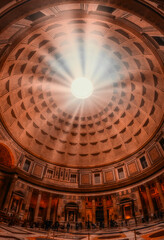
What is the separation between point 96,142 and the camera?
103ft

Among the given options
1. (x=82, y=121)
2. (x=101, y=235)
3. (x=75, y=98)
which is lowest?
(x=101, y=235)

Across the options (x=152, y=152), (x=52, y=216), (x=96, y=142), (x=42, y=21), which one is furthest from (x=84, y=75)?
(x=52, y=216)

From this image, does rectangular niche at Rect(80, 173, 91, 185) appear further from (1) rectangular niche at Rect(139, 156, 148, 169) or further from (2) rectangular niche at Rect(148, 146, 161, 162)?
(2) rectangular niche at Rect(148, 146, 161, 162)

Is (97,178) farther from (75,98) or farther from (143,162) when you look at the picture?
(75,98)

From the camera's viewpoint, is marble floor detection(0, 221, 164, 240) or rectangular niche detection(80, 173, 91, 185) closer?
marble floor detection(0, 221, 164, 240)

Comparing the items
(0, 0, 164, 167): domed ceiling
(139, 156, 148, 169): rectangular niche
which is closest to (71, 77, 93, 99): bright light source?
(0, 0, 164, 167): domed ceiling

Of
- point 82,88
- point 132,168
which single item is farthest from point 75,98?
point 132,168

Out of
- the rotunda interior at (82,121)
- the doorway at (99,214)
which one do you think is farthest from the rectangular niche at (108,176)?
the doorway at (99,214)

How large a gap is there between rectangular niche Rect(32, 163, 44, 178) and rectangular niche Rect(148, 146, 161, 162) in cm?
1768

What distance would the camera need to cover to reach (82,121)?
107ft

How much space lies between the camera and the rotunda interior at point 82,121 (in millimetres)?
17672

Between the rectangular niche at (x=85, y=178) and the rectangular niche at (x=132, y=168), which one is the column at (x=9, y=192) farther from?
the rectangular niche at (x=132, y=168)

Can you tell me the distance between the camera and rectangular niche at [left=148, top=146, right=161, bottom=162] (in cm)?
2270

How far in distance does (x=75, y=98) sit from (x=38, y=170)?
14.9 m
